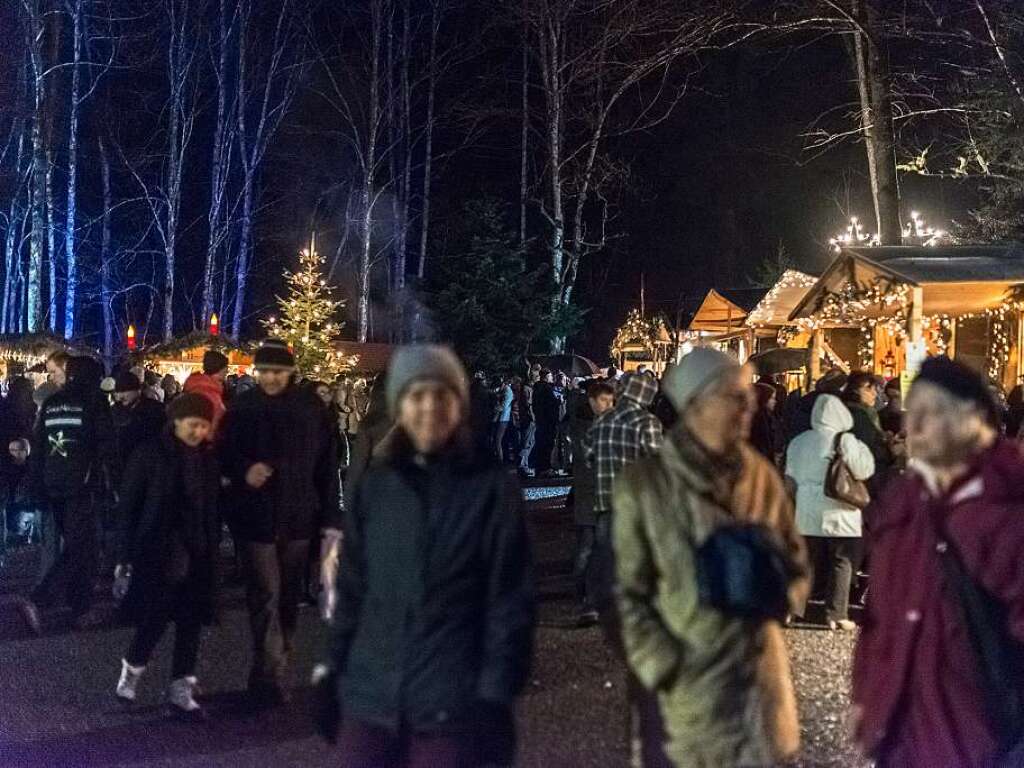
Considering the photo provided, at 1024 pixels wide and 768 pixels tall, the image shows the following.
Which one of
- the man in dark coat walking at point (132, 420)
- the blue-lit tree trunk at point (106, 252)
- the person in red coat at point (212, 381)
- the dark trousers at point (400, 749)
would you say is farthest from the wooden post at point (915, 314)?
the blue-lit tree trunk at point (106, 252)

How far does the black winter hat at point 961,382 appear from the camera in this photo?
3336 mm

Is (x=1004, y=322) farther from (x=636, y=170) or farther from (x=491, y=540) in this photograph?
(x=636, y=170)

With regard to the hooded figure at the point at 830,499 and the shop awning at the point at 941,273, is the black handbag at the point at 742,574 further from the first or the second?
the shop awning at the point at 941,273

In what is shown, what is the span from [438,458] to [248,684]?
4.06m

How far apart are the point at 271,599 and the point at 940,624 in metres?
4.31

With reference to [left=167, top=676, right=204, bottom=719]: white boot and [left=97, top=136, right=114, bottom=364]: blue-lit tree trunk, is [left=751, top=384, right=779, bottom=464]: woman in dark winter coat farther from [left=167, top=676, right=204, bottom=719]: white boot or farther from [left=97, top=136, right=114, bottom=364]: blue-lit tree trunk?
[left=97, top=136, right=114, bottom=364]: blue-lit tree trunk

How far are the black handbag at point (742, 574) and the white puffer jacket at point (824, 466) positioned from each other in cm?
561

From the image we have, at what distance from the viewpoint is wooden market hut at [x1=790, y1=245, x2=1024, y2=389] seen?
41.3 ft

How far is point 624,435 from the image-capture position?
25.5 feet

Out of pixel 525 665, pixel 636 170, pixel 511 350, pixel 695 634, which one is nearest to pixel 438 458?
pixel 525 665

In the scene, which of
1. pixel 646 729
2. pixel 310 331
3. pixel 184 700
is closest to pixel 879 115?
pixel 310 331

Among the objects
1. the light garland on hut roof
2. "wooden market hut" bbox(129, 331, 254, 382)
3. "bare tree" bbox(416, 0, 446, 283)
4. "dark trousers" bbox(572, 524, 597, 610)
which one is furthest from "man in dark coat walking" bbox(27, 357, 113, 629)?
"bare tree" bbox(416, 0, 446, 283)

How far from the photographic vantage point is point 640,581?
10.7 feet

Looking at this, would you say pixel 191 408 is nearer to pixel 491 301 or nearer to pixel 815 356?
pixel 815 356
